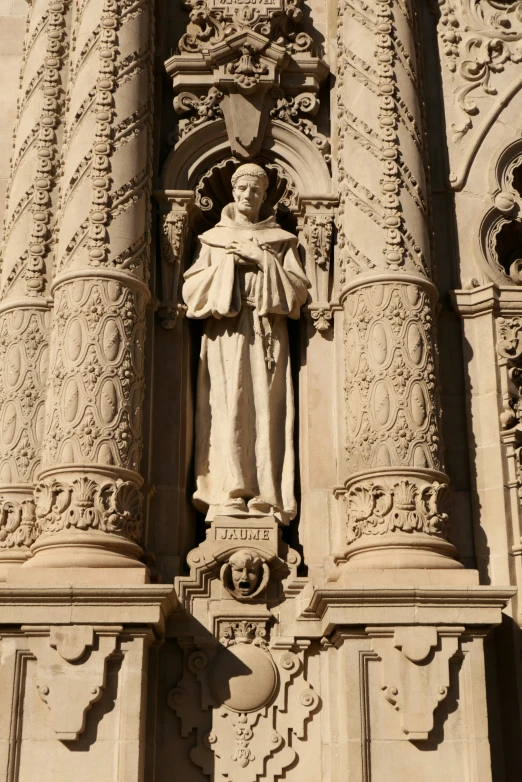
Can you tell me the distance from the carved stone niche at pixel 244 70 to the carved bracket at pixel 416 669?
17.1 feet

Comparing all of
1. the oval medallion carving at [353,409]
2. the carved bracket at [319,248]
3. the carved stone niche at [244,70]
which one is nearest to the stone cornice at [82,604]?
the oval medallion carving at [353,409]

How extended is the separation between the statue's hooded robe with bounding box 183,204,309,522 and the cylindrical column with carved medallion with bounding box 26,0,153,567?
70 cm

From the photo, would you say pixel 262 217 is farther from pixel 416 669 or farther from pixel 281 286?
pixel 416 669

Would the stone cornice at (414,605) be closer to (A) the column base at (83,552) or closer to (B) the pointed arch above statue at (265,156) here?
(A) the column base at (83,552)

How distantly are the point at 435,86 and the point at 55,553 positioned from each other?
640 cm

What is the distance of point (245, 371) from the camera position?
36.9 ft

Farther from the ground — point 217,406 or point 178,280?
point 178,280

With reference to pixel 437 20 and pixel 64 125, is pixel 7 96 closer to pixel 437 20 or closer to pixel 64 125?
pixel 64 125

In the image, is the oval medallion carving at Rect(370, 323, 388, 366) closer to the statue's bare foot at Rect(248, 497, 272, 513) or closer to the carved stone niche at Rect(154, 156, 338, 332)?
the carved stone niche at Rect(154, 156, 338, 332)

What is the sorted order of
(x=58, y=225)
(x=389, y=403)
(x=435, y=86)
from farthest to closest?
(x=435, y=86) < (x=58, y=225) < (x=389, y=403)

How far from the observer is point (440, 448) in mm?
10641

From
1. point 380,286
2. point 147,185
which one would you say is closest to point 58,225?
point 147,185

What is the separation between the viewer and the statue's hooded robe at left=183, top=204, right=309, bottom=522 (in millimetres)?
10938

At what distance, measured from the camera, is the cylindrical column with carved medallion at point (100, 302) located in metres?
10.2
